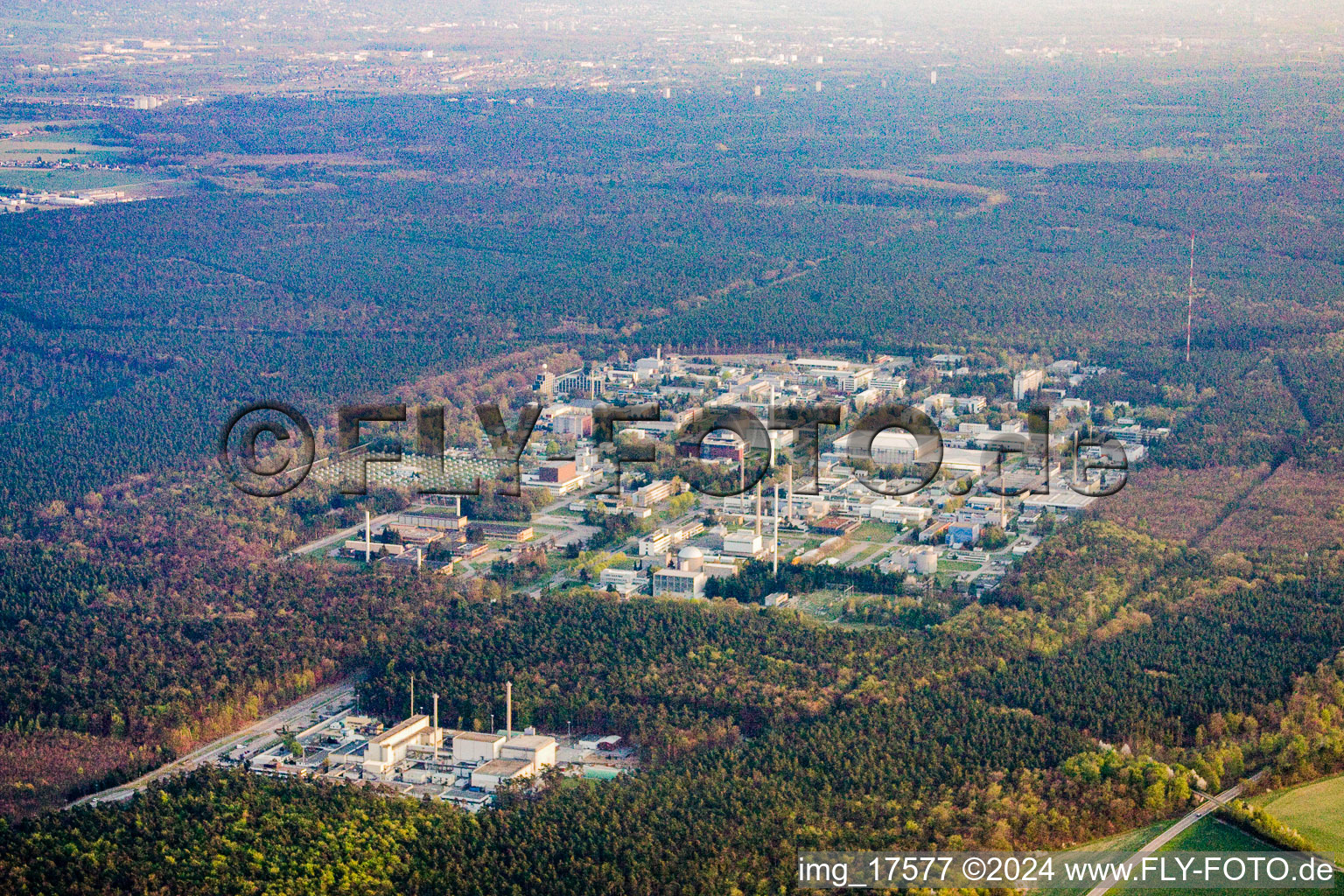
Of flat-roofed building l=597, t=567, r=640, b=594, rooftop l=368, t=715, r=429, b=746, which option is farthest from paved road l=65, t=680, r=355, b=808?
flat-roofed building l=597, t=567, r=640, b=594

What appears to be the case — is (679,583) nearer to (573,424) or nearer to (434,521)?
(434,521)

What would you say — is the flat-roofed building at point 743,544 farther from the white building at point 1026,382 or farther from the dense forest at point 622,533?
the white building at point 1026,382

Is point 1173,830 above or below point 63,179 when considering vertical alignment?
below

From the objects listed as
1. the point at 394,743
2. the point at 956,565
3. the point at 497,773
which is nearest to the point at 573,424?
the point at 956,565

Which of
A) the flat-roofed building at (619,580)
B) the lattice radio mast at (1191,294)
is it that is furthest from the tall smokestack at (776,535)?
the lattice radio mast at (1191,294)

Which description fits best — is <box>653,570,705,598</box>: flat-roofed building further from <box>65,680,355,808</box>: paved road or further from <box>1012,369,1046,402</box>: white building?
<box>1012,369,1046,402</box>: white building

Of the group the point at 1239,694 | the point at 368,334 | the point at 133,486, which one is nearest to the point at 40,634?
the point at 133,486
